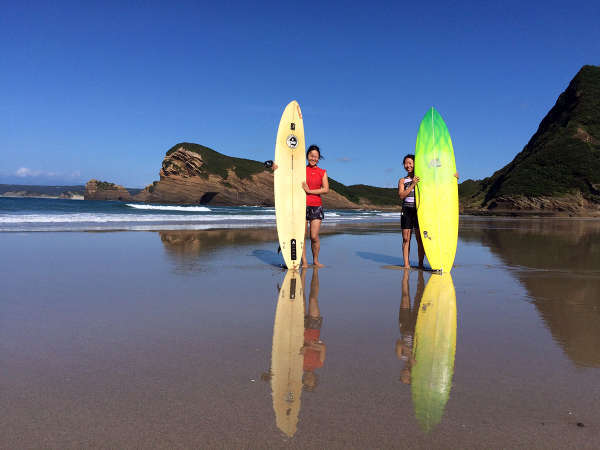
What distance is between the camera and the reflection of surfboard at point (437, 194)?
602 centimetres

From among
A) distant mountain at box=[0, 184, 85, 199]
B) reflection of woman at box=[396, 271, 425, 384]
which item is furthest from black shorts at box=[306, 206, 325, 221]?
distant mountain at box=[0, 184, 85, 199]

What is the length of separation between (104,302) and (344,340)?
2.23 m

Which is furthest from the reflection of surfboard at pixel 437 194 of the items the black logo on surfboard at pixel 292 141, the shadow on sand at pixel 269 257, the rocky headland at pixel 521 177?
the rocky headland at pixel 521 177

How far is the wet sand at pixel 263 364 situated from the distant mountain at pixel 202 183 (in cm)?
6663

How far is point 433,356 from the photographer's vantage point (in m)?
2.55

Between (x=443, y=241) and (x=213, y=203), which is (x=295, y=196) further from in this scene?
(x=213, y=203)

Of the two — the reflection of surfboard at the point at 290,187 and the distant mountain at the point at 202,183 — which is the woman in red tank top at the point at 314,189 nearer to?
the reflection of surfboard at the point at 290,187

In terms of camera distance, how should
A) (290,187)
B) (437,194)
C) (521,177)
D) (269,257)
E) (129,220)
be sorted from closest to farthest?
(437,194) < (290,187) < (269,257) < (129,220) < (521,177)

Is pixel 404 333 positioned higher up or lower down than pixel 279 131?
lower down

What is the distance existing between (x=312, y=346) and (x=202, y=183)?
7530 cm

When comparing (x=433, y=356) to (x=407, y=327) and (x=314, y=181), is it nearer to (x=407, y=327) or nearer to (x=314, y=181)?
(x=407, y=327)

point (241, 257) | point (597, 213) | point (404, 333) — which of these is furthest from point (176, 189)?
point (404, 333)

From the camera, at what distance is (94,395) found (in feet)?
6.40

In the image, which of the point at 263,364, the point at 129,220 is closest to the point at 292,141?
the point at 263,364
